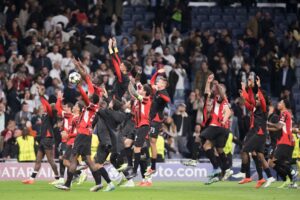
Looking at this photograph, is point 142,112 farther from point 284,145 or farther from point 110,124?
point 284,145

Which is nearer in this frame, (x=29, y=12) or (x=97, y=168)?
(x=97, y=168)

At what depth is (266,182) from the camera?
30.4m

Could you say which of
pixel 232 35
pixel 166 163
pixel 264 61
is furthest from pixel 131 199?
pixel 232 35

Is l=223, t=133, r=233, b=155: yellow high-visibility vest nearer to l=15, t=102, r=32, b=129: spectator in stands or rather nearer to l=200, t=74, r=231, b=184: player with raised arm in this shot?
l=200, t=74, r=231, b=184: player with raised arm

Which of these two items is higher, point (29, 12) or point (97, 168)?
point (29, 12)

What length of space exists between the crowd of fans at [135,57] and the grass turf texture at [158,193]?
6518 mm

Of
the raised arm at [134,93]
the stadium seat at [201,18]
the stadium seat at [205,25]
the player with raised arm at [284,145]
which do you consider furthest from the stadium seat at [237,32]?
the raised arm at [134,93]

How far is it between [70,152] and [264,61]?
15.1 metres

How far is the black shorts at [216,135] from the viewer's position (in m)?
30.2

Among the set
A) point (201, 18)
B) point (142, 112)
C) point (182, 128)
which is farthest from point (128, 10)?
point (142, 112)

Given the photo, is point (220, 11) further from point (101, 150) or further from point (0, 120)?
point (101, 150)

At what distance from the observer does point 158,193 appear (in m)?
26.8

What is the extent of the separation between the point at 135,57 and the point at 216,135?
986 centimetres

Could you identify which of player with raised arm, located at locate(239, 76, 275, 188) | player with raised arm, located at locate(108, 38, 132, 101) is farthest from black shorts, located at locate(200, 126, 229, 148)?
player with raised arm, located at locate(108, 38, 132, 101)
